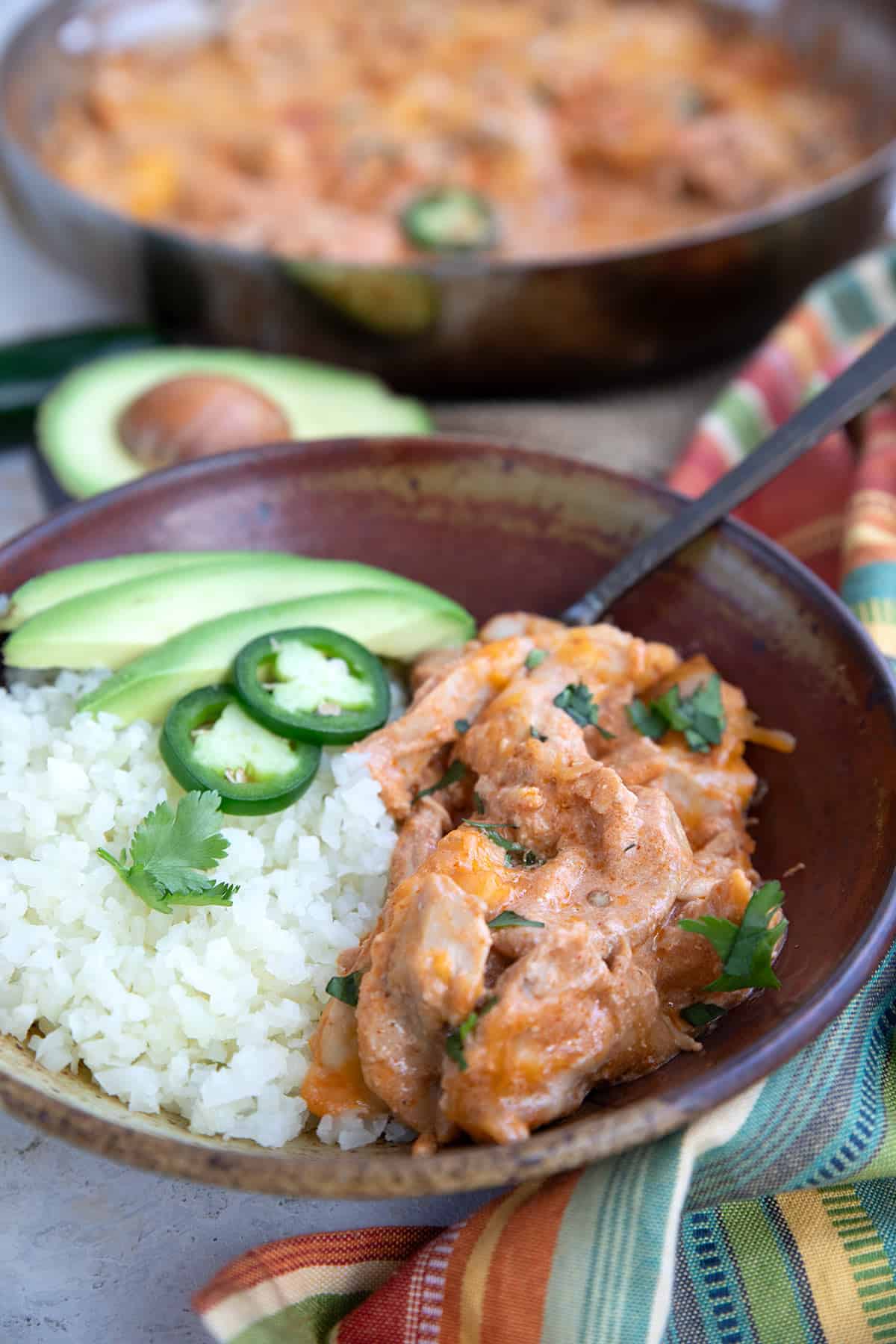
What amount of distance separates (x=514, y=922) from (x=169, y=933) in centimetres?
60

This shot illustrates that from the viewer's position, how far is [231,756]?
237 cm

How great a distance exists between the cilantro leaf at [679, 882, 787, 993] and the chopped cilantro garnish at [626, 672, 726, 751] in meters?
0.45

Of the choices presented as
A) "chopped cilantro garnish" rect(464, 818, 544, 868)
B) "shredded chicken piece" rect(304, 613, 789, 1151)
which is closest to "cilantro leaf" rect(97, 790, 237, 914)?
"shredded chicken piece" rect(304, 613, 789, 1151)

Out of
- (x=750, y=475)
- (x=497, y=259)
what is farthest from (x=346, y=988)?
(x=497, y=259)

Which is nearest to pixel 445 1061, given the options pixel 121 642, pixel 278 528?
pixel 121 642

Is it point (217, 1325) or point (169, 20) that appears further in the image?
point (169, 20)

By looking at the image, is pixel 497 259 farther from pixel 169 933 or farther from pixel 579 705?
pixel 169 933

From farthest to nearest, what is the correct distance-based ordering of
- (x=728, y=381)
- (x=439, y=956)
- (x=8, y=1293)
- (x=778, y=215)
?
(x=728, y=381)
(x=778, y=215)
(x=8, y=1293)
(x=439, y=956)

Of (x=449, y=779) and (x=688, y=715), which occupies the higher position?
(x=688, y=715)

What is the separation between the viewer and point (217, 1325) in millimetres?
1934

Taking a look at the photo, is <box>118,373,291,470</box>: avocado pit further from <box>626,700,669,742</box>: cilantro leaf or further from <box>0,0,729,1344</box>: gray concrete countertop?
<box>0,0,729,1344</box>: gray concrete countertop

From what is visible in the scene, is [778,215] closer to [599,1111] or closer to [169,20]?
[599,1111]

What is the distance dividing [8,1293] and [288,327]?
288 centimetres

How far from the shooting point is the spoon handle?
2.57 m
